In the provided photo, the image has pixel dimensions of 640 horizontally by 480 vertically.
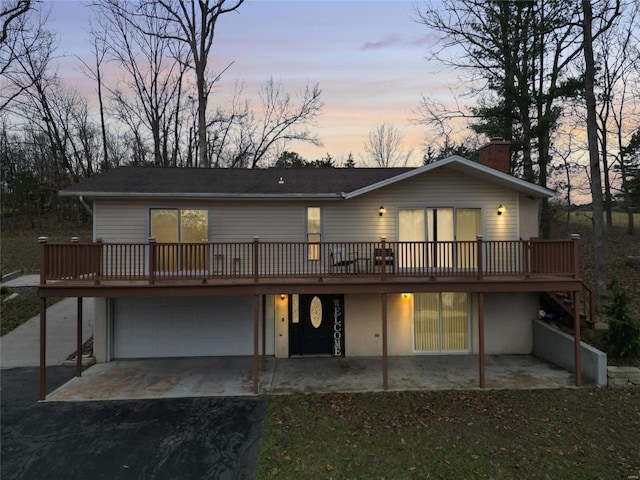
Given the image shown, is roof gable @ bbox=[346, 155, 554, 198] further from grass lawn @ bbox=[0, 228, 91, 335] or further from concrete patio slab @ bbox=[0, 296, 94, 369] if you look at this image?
grass lawn @ bbox=[0, 228, 91, 335]

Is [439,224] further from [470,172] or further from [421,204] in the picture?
[470,172]

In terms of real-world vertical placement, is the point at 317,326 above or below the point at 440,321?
below

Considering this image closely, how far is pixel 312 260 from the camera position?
1067cm

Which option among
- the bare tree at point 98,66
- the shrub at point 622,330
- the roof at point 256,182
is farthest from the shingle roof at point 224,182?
the bare tree at point 98,66

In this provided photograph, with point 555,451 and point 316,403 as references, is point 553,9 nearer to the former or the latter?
point 555,451

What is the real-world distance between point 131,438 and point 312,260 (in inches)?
238

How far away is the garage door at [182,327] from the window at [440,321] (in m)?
5.41

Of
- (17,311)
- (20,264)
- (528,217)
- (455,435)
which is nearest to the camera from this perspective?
(455,435)

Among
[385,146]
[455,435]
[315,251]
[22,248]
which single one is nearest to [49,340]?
[315,251]

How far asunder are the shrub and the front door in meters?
7.30

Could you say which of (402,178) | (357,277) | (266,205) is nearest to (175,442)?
(357,277)

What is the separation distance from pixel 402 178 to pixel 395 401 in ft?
19.4

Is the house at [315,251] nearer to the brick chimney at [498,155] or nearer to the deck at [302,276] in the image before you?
the deck at [302,276]

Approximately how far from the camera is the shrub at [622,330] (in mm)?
9172
